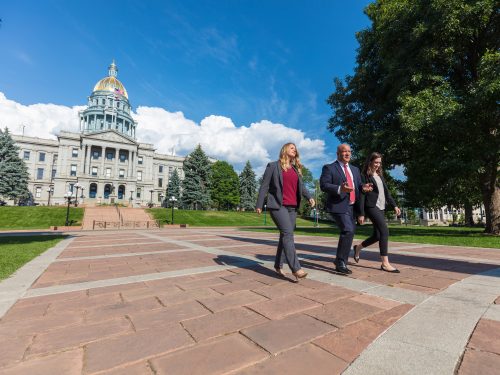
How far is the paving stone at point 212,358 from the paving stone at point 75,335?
2.25ft

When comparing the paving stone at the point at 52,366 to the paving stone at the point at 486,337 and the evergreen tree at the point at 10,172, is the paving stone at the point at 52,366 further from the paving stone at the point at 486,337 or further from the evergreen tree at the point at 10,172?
the evergreen tree at the point at 10,172

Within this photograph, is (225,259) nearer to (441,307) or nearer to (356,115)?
(441,307)

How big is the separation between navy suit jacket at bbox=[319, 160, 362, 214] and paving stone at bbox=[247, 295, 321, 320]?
1.81 metres

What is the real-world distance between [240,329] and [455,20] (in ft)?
52.8

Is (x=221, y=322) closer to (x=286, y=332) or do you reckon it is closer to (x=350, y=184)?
(x=286, y=332)

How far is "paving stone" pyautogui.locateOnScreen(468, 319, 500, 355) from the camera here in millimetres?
1912

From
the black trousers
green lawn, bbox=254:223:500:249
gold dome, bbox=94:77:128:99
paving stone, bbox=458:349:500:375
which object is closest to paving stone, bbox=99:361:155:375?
paving stone, bbox=458:349:500:375

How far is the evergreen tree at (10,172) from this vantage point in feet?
145

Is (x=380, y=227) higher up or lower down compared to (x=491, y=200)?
lower down

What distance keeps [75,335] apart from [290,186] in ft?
10.2

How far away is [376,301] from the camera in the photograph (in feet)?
9.80

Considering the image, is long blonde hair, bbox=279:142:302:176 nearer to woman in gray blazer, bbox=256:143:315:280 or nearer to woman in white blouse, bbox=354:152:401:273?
woman in gray blazer, bbox=256:143:315:280

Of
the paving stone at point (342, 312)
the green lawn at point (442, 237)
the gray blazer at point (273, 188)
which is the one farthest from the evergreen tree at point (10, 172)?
the paving stone at point (342, 312)

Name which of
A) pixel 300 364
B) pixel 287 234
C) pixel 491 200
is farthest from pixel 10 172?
pixel 491 200
